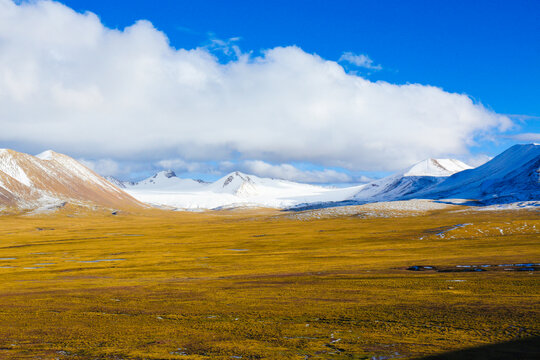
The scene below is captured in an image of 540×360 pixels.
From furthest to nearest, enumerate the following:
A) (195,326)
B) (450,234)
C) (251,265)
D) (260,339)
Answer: (450,234) < (251,265) < (195,326) < (260,339)

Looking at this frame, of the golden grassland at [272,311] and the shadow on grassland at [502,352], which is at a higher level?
the shadow on grassland at [502,352]

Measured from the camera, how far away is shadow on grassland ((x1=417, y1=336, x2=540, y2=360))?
1967 centimetres

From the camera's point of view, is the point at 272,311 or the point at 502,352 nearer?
the point at 502,352

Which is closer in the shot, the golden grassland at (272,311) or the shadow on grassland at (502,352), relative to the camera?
the shadow on grassland at (502,352)

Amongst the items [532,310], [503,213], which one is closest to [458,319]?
[532,310]

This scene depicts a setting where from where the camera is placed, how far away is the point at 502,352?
20266 mm

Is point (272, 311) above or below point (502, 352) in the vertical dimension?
below

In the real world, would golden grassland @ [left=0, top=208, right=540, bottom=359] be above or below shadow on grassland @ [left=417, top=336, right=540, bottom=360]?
below

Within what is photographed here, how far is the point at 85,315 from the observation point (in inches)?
1296

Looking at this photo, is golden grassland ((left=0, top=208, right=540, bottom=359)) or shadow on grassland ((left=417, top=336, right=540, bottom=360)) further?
golden grassland ((left=0, top=208, right=540, bottom=359))

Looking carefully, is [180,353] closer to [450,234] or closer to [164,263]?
[164,263]

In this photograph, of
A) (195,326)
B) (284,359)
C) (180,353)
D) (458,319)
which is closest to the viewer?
(284,359)

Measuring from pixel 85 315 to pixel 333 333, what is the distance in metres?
19.6

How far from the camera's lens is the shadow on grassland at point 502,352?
19.7 m
